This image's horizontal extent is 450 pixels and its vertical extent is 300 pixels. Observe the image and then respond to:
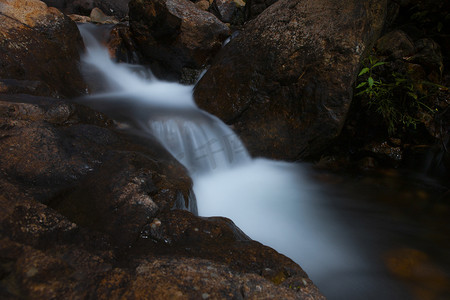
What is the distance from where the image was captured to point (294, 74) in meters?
3.68

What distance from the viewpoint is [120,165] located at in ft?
6.57

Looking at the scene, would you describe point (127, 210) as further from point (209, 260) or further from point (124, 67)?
point (124, 67)

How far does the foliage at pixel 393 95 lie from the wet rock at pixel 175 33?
10.7ft

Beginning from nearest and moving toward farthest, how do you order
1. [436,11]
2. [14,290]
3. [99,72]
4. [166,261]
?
[14,290] < [166,261] < [436,11] < [99,72]

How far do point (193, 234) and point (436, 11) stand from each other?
528 centimetres

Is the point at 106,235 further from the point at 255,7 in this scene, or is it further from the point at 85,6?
the point at 85,6

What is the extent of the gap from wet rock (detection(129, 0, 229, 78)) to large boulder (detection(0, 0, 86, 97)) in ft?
4.37

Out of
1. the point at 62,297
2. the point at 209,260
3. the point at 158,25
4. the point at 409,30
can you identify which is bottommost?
the point at 209,260

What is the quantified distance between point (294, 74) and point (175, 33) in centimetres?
298

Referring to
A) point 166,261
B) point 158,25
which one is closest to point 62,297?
point 166,261

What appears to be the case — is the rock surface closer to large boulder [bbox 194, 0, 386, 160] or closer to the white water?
the white water

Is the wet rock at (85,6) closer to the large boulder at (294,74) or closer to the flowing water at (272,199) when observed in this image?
the flowing water at (272,199)

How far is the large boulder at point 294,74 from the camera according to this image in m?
3.47

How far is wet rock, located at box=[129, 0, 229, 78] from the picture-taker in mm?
5180
